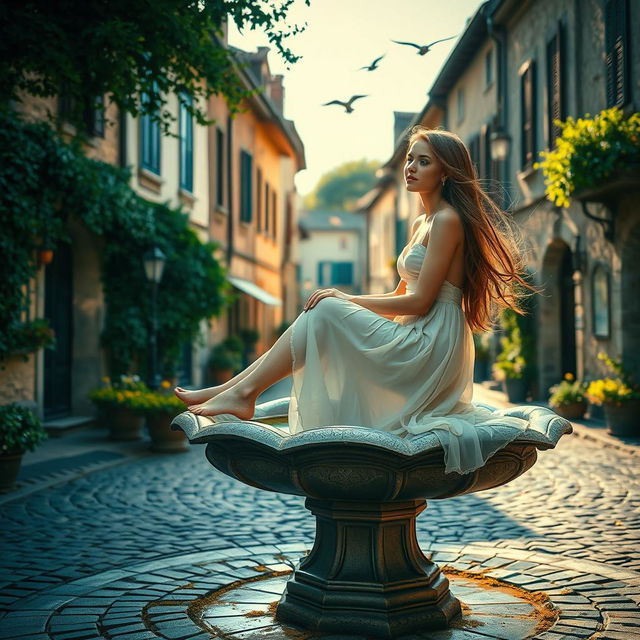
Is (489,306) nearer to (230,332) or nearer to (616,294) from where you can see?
(616,294)

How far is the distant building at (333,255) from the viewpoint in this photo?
62719 millimetres

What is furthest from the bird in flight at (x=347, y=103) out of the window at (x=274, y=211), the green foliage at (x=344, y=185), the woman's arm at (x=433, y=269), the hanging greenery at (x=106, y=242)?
the green foliage at (x=344, y=185)

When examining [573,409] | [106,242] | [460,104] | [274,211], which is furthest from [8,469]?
[274,211]

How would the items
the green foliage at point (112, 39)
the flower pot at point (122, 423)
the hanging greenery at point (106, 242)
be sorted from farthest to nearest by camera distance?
the flower pot at point (122, 423), the hanging greenery at point (106, 242), the green foliage at point (112, 39)

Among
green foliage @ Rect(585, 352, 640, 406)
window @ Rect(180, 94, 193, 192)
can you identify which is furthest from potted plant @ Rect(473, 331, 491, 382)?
green foliage @ Rect(585, 352, 640, 406)

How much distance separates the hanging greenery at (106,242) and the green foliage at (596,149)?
6.29 meters

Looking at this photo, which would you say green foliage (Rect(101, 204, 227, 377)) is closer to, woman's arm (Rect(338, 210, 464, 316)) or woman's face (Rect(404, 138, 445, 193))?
woman's face (Rect(404, 138, 445, 193))

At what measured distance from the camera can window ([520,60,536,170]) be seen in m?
17.0

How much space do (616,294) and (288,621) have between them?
1002 centimetres

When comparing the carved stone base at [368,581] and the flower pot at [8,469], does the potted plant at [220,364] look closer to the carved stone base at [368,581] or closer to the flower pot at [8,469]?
the flower pot at [8,469]

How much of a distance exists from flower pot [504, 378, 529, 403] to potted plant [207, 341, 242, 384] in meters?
6.75

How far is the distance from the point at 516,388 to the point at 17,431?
11.7 m

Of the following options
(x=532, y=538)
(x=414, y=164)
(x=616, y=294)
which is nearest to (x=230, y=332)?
(x=616, y=294)

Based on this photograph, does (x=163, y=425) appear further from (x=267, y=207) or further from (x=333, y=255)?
(x=333, y=255)
